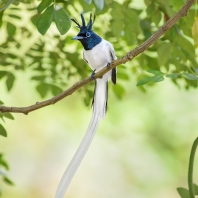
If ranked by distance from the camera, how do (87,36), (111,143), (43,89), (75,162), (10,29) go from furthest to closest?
(111,143)
(43,89)
(10,29)
(87,36)
(75,162)

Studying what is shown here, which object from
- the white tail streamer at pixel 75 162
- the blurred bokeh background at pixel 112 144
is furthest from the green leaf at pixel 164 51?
the blurred bokeh background at pixel 112 144

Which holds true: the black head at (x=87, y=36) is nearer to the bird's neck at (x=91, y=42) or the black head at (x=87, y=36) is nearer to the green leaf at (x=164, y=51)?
the bird's neck at (x=91, y=42)

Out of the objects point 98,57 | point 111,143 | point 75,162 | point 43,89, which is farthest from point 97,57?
point 111,143

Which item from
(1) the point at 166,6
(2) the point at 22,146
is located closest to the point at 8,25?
(1) the point at 166,6

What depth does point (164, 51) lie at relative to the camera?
1.34 meters

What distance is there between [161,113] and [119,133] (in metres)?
0.28

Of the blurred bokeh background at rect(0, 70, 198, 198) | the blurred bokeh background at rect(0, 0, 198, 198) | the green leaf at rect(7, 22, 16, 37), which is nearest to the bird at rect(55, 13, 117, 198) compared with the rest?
the green leaf at rect(7, 22, 16, 37)

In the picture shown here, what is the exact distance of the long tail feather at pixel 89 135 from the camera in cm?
105

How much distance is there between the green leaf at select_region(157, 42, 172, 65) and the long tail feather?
18cm

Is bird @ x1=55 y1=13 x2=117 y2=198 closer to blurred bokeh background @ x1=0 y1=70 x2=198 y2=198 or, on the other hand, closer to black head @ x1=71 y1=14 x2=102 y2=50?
black head @ x1=71 y1=14 x2=102 y2=50

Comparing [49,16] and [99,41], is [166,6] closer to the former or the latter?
[99,41]

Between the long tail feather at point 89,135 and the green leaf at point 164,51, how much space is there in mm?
181

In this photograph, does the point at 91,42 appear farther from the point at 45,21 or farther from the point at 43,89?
the point at 43,89

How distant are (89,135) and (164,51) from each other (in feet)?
1.20
